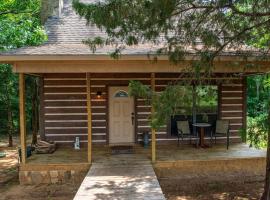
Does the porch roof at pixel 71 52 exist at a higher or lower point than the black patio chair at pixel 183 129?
higher

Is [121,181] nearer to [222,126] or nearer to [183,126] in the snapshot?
[183,126]

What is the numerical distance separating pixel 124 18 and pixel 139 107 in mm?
5042

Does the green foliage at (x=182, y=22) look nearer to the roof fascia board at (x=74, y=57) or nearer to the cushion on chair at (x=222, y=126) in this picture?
the roof fascia board at (x=74, y=57)

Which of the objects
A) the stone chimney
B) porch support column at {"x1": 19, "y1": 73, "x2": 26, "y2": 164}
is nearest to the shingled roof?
the stone chimney

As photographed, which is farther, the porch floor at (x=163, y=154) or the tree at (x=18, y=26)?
the tree at (x=18, y=26)

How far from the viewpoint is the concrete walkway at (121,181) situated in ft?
20.9

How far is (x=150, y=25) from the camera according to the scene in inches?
250

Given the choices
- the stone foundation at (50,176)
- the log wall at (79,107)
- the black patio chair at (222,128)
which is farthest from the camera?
the log wall at (79,107)

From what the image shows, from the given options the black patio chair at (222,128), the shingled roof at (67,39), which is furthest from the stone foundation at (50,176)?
the black patio chair at (222,128)

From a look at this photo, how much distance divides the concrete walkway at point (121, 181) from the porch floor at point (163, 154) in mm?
469

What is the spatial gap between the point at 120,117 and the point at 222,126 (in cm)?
318

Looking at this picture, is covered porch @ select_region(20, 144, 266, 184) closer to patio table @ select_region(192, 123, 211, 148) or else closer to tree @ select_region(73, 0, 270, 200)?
patio table @ select_region(192, 123, 211, 148)

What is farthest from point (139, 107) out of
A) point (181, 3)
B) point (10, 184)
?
point (181, 3)

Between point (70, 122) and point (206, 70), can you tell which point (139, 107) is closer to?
point (70, 122)
